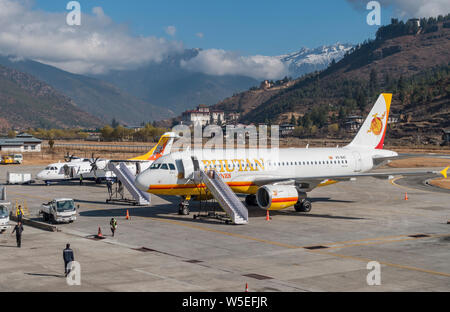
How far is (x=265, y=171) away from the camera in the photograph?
4359 centimetres

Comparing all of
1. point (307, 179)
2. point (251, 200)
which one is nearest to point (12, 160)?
point (251, 200)

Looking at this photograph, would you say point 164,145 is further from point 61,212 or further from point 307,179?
point 61,212

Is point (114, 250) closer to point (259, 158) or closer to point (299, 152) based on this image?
point (259, 158)

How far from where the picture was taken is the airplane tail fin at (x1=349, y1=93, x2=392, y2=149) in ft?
169

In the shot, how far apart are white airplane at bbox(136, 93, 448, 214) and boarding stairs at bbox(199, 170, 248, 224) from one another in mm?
1653

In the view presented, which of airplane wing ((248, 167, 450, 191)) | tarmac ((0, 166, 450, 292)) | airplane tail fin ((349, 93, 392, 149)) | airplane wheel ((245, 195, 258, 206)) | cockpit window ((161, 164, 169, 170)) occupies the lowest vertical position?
tarmac ((0, 166, 450, 292))

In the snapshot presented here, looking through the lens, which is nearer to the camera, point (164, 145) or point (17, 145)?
point (164, 145)

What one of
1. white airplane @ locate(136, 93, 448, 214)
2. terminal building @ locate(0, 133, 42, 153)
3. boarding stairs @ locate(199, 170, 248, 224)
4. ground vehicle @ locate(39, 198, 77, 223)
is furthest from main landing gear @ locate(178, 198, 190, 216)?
terminal building @ locate(0, 133, 42, 153)

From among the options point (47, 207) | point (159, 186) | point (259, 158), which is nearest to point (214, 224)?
point (159, 186)

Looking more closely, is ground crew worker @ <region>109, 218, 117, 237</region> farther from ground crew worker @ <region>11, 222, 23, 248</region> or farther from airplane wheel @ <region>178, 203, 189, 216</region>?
airplane wheel @ <region>178, 203, 189, 216</region>

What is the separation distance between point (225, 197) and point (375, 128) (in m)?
20.9

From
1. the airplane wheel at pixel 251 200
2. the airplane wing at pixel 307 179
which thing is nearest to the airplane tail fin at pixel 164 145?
the airplane wheel at pixel 251 200
